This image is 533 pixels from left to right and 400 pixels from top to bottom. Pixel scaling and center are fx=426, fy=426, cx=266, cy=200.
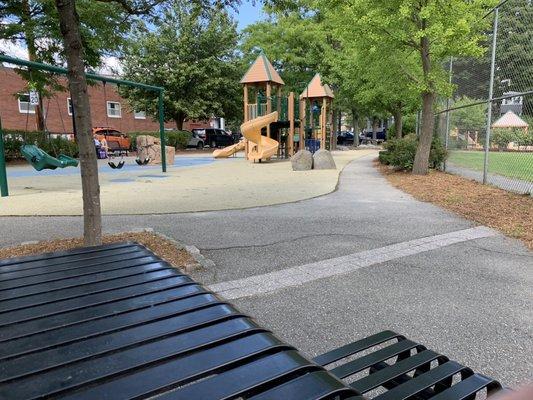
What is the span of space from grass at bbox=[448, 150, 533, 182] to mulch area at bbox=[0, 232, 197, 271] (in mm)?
9033

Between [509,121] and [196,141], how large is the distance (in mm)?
30654

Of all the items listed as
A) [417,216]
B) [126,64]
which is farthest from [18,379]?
[126,64]

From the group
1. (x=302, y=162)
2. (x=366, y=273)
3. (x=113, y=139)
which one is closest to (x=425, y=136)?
(x=302, y=162)

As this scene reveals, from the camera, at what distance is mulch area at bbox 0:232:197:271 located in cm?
466

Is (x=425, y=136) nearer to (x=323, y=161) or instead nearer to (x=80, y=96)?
(x=323, y=161)

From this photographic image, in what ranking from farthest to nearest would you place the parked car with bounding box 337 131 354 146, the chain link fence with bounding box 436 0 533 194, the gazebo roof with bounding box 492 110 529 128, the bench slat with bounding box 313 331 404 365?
the parked car with bounding box 337 131 354 146, the gazebo roof with bounding box 492 110 529 128, the chain link fence with bounding box 436 0 533 194, the bench slat with bounding box 313 331 404 365

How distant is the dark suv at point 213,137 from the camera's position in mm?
39688

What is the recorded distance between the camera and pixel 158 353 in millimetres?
1525

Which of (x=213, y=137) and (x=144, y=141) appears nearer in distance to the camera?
(x=144, y=141)

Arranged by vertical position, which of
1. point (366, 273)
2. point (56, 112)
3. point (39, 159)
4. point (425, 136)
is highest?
point (56, 112)

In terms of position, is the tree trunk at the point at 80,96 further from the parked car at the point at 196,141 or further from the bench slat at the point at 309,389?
the parked car at the point at 196,141

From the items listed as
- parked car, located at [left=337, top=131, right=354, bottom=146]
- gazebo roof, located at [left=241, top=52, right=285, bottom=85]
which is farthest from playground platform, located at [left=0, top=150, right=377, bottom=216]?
parked car, located at [left=337, top=131, right=354, bottom=146]

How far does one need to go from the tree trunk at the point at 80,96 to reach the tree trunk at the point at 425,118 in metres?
9.58

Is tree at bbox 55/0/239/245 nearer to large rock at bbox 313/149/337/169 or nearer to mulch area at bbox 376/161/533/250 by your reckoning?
mulch area at bbox 376/161/533/250
